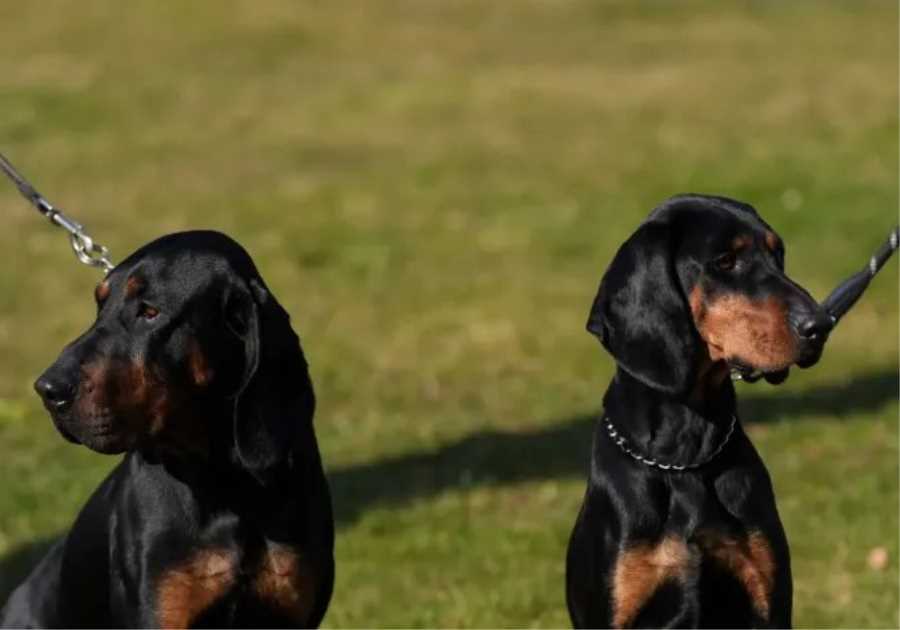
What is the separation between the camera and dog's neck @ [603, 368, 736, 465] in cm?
614

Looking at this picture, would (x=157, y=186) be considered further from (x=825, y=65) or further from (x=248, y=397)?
(x=248, y=397)

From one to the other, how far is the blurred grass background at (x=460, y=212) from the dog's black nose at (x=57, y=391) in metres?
2.66

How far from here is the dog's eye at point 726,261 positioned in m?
6.02

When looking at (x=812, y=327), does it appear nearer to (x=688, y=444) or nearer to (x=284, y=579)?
(x=688, y=444)

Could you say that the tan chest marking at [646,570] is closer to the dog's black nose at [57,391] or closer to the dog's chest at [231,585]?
the dog's chest at [231,585]

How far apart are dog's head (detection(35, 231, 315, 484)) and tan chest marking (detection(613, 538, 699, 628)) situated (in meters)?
1.05

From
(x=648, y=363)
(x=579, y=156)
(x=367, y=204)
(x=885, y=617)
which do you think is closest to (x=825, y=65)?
(x=579, y=156)

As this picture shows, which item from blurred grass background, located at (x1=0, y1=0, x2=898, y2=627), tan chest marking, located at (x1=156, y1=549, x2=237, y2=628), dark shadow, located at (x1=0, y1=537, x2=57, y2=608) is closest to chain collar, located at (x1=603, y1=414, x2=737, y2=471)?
tan chest marking, located at (x1=156, y1=549, x2=237, y2=628)

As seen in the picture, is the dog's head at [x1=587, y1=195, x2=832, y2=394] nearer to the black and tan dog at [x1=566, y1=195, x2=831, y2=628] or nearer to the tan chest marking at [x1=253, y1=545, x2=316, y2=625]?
the black and tan dog at [x1=566, y1=195, x2=831, y2=628]

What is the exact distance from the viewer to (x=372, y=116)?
2194 cm

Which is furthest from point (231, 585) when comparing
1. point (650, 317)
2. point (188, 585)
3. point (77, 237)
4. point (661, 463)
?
point (77, 237)

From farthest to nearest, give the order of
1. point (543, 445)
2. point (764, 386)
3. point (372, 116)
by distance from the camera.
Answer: point (372, 116), point (764, 386), point (543, 445)

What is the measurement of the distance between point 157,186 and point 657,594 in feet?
43.5

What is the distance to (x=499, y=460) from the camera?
1037cm
